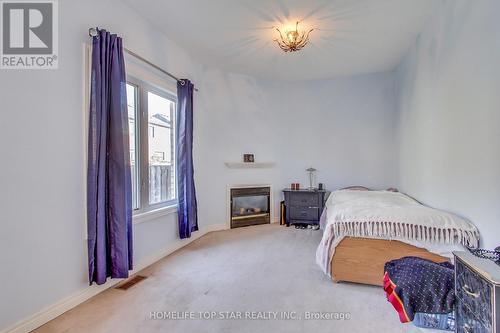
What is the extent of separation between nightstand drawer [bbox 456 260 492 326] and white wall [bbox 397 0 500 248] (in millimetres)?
674

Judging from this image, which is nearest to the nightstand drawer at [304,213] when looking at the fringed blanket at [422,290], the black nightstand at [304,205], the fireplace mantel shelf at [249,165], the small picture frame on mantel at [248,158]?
the black nightstand at [304,205]

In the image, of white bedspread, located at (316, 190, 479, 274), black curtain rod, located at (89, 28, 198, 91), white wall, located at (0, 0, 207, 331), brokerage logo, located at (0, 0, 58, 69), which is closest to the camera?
white wall, located at (0, 0, 207, 331)

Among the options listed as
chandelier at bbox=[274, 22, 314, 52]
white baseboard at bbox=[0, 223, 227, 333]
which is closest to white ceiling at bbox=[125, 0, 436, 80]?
chandelier at bbox=[274, 22, 314, 52]

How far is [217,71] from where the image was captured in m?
4.61

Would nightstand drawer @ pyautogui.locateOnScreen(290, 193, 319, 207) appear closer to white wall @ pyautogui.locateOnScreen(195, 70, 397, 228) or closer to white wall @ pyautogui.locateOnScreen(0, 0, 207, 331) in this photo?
white wall @ pyautogui.locateOnScreen(195, 70, 397, 228)

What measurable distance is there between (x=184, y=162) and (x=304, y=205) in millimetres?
2385

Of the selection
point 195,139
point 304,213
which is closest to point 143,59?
point 195,139

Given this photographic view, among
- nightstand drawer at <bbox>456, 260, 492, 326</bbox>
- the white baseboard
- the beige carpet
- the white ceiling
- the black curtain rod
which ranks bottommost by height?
the beige carpet

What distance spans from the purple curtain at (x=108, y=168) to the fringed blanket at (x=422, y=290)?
2116mm

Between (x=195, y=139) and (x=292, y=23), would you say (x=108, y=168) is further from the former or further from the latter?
(x=292, y=23)

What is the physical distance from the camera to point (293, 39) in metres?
2.99

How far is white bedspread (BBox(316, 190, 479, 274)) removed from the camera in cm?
211

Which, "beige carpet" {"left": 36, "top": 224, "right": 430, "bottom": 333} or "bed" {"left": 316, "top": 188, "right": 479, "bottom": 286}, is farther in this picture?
"bed" {"left": 316, "top": 188, "right": 479, "bottom": 286}

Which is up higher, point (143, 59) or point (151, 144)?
point (143, 59)
